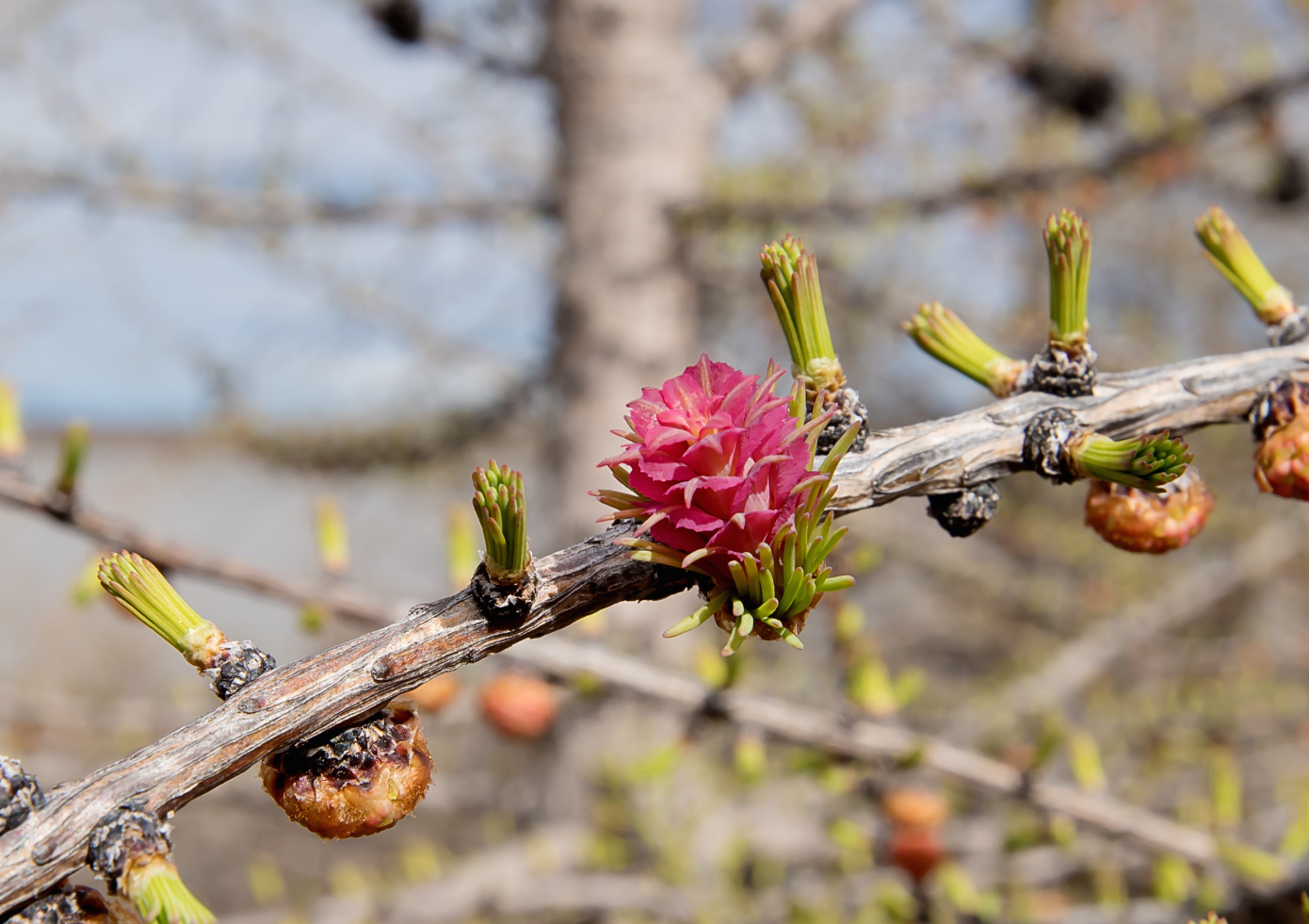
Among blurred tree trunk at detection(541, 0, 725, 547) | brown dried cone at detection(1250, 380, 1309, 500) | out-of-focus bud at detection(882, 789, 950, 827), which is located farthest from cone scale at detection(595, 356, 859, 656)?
blurred tree trunk at detection(541, 0, 725, 547)

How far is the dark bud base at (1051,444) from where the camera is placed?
544 mm

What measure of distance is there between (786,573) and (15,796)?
1.43ft

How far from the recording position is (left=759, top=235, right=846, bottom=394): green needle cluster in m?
0.51

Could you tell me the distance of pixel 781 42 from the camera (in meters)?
2.73

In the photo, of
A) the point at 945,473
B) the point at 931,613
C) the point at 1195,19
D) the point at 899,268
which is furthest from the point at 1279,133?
the point at 1195,19

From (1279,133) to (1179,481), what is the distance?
2.42m

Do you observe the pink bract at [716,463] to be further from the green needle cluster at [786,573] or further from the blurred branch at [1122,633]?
the blurred branch at [1122,633]

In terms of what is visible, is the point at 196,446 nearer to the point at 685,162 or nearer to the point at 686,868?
the point at 685,162

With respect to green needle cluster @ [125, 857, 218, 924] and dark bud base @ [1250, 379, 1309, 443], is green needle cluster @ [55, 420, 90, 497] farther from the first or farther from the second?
dark bud base @ [1250, 379, 1309, 443]

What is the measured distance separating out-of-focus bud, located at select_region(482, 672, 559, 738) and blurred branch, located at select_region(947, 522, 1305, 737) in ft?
4.12

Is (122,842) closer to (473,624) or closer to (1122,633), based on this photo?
(473,624)

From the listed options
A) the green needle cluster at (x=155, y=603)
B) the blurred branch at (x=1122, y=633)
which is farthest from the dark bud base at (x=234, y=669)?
the blurred branch at (x=1122, y=633)


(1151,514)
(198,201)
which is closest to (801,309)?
(1151,514)

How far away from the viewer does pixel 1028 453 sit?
1.86 feet
